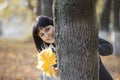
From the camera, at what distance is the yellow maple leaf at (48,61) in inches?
223

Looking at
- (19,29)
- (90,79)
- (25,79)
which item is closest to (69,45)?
(90,79)

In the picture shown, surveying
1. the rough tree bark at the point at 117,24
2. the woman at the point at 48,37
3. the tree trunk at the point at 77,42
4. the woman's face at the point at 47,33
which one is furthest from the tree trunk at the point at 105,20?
the tree trunk at the point at 77,42

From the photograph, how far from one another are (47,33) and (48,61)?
39 centimetres

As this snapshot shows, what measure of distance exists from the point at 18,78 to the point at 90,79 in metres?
8.70

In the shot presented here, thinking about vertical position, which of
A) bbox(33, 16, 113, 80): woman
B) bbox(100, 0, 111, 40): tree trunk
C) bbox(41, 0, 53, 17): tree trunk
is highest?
bbox(33, 16, 113, 80): woman

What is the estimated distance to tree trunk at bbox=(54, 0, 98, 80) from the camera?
5051 mm

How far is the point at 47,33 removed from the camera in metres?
5.66

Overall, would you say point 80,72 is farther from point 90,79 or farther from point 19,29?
point 19,29

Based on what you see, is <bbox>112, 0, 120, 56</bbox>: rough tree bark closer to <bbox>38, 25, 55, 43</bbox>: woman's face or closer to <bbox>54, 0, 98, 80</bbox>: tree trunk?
<bbox>38, 25, 55, 43</bbox>: woman's face

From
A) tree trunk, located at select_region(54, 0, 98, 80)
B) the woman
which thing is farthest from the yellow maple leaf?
tree trunk, located at select_region(54, 0, 98, 80)

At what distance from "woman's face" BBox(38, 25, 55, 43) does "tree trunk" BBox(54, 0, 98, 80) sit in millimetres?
531

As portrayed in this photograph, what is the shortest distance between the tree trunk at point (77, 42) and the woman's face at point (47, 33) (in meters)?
0.53

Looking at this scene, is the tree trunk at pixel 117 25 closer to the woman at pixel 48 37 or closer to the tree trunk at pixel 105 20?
the tree trunk at pixel 105 20

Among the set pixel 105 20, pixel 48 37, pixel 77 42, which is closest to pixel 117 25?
pixel 105 20
